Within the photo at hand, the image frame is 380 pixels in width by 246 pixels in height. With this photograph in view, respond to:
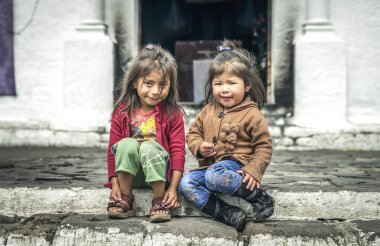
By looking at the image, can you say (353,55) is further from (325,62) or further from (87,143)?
(87,143)

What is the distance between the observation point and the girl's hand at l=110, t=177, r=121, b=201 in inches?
99.0

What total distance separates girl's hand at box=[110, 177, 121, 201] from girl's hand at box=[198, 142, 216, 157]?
473 millimetres

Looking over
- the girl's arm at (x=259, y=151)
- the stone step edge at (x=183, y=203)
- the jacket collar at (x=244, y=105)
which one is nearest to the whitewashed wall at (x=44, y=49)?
the stone step edge at (x=183, y=203)

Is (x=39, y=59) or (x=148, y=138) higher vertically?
(x=39, y=59)

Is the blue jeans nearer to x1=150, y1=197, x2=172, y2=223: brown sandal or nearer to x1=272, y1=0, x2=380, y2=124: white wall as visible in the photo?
x1=150, y1=197, x2=172, y2=223: brown sandal

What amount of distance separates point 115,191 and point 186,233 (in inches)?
18.7

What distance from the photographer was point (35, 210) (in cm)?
274

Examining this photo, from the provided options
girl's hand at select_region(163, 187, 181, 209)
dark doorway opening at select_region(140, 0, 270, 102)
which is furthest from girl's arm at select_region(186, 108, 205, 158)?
dark doorway opening at select_region(140, 0, 270, 102)

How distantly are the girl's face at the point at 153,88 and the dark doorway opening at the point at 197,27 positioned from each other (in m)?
4.08

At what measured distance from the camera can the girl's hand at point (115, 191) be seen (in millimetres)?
2516

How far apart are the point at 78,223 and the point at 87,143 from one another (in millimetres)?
3440

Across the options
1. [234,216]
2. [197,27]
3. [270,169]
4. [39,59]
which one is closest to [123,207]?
[234,216]

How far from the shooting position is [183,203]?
2.62m

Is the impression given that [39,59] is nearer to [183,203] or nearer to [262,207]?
[183,203]
